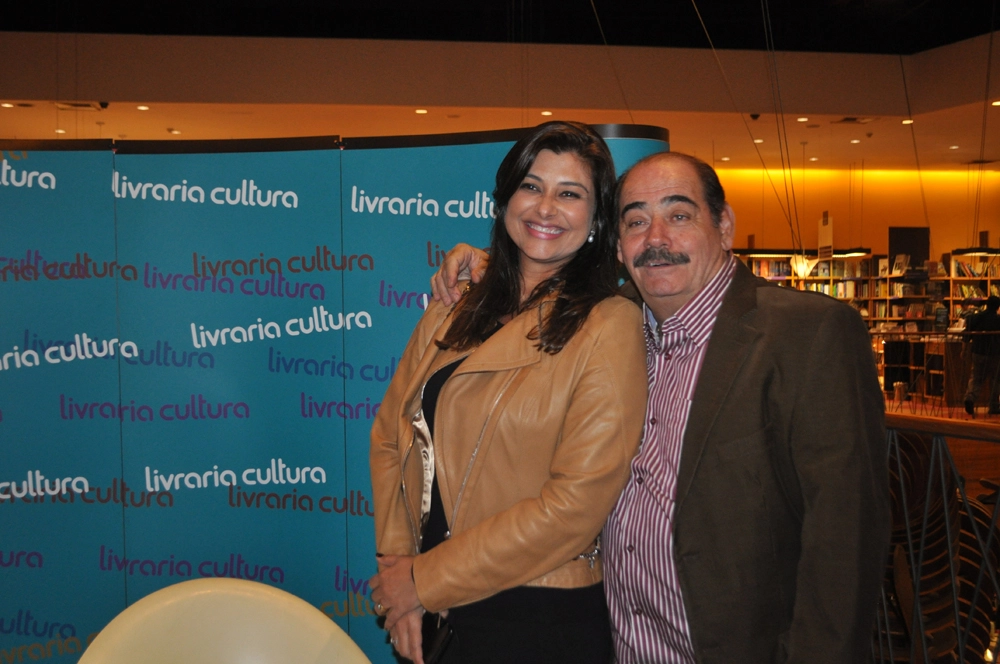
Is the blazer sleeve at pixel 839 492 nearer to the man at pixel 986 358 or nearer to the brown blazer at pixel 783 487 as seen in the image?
the brown blazer at pixel 783 487

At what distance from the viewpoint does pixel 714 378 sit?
4.84 ft

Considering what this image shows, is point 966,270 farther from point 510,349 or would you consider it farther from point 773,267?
point 510,349

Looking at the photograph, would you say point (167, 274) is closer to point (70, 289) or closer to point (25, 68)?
point (70, 289)

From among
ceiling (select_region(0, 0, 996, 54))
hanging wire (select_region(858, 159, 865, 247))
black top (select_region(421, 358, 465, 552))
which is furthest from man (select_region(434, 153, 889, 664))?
hanging wire (select_region(858, 159, 865, 247))

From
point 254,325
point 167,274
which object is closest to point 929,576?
point 254,325

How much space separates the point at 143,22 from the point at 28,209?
303 inches

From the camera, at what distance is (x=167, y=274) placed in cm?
293

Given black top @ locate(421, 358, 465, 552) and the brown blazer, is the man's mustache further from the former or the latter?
black top @ locate(421, 358, 465, 552)

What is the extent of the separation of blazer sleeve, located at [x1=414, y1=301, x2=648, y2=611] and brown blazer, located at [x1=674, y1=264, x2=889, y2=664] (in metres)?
0.13

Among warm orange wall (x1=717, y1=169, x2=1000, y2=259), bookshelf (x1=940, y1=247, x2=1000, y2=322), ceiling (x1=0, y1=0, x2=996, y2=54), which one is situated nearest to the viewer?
ceiling (x1=0, y1=0, x2=996, y2=54)

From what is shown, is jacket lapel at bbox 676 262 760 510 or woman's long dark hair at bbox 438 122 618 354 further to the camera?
woman's long dark hair at bbox 438 122 618 354

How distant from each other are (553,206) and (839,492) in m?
0.79

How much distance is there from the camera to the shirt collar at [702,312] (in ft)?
5.15

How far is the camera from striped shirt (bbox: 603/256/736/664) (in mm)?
1522
